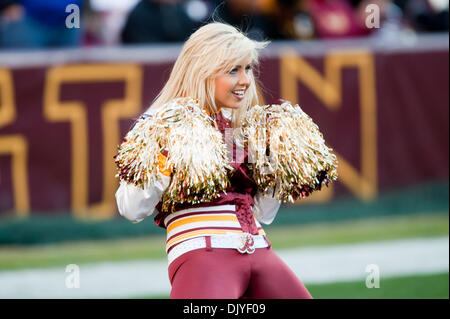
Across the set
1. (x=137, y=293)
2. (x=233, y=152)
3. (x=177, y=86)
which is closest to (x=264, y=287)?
(x=233, y=152)

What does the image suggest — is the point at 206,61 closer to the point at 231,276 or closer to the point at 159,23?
the point at 231,276

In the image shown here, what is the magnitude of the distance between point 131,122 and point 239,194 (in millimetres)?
4374

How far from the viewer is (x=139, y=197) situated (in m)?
2.94

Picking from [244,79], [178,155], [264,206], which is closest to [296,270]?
[264,206]

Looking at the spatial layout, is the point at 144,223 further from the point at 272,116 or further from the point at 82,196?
the point at 272,116

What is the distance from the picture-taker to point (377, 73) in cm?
805

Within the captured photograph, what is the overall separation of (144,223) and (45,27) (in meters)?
2.08

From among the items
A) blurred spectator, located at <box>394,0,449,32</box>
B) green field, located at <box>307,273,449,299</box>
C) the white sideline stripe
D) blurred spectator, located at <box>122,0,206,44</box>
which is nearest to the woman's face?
green field, located at <box>307,273,449,299</box>

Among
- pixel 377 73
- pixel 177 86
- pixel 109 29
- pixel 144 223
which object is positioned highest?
pixel 109 29

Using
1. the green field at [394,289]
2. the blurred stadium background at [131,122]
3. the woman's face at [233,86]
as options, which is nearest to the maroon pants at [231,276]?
the woman's face at [233,86]

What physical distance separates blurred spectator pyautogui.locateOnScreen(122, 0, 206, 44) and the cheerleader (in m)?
5.03

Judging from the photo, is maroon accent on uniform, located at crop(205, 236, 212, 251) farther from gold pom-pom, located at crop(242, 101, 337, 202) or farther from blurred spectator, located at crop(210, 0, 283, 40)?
blurred spectator, located at crop(210, 0, 283, 40)

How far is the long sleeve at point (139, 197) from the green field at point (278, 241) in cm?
381

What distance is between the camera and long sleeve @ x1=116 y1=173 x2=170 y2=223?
294 cm
